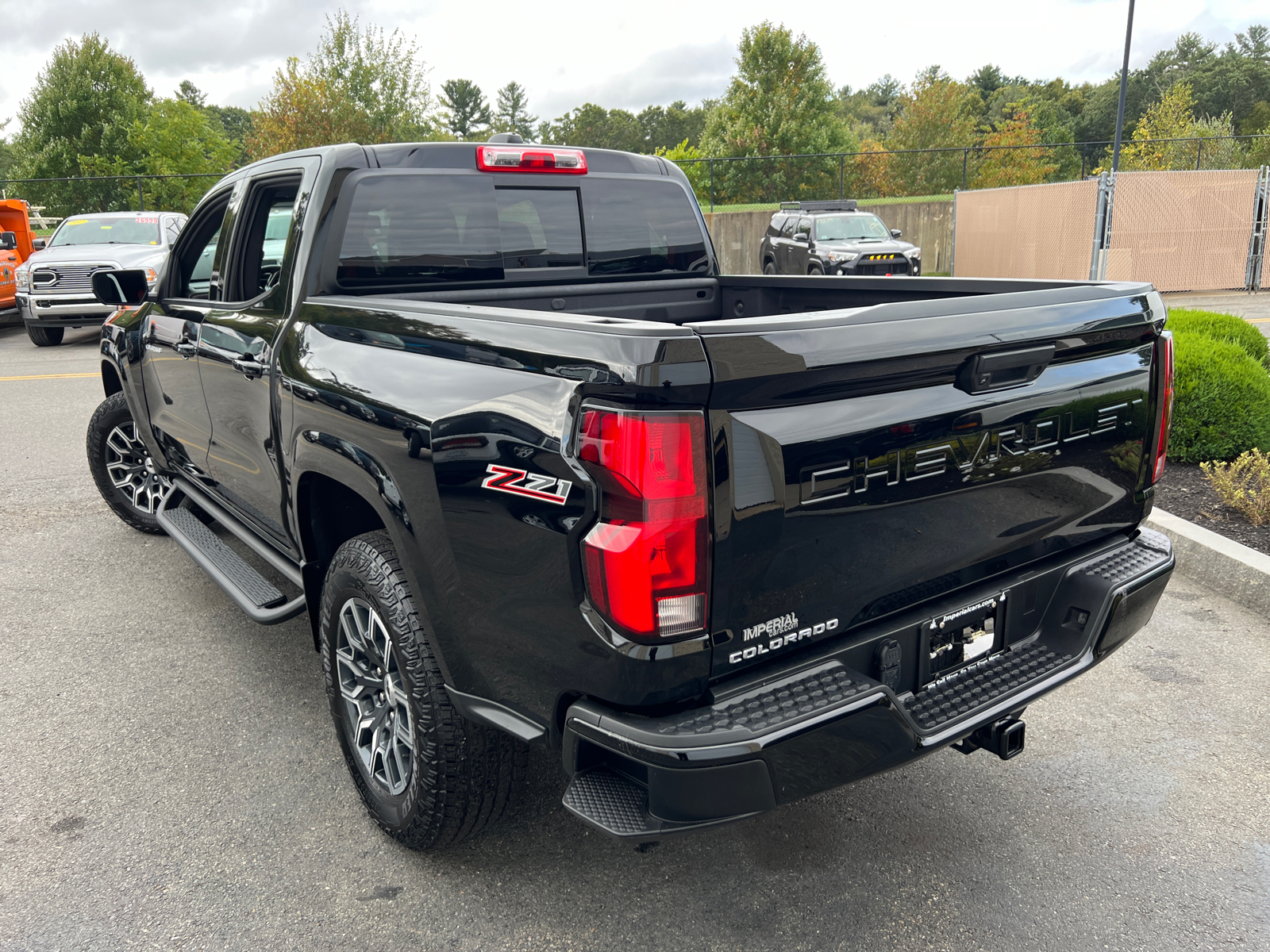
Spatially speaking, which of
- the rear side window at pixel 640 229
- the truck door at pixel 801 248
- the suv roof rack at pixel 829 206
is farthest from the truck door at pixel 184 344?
the suv roof rack at pixel 829 206

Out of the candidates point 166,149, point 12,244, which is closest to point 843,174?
point 12,244

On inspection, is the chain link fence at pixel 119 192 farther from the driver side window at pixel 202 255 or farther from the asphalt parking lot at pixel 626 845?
the asphalt parking lot at pixel 626 845

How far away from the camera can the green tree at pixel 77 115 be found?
3803 cm

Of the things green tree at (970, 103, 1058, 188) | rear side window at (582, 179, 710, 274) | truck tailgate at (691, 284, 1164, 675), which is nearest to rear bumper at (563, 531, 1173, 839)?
truck tailgate at (691, 284, 1164, 675)

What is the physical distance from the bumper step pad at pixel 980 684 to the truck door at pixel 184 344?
3.10 m

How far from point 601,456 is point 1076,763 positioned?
2301 mm

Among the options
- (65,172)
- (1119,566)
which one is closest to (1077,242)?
(1119,566)

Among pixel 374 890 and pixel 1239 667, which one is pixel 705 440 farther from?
pixel 1239 667

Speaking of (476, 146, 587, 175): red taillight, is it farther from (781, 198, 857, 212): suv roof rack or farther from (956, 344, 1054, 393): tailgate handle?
(781, 198, 857, 212): suv roof rack

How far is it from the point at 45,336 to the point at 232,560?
13880mm

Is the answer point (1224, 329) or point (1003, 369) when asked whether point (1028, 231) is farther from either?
point (1003, 369)

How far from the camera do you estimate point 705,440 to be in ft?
6.21

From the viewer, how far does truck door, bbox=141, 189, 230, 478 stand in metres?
4.08

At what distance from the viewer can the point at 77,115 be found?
38906mm
